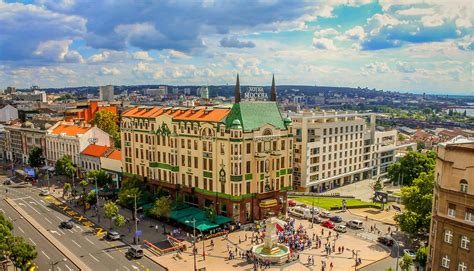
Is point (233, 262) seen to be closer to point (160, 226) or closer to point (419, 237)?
point (160, 226)

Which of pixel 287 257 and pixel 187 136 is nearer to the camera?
pixel 287 257

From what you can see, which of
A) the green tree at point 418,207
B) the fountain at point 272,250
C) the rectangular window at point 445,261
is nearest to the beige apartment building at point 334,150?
the green tree at point 418,207

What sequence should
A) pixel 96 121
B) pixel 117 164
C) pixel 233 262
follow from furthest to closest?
pixel 96 121 < pixel 117 164 < pixel 233 262

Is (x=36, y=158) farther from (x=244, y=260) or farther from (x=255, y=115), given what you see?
(x=244, y=260)

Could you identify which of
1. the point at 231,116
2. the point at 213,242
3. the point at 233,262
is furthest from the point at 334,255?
the point at 231,116

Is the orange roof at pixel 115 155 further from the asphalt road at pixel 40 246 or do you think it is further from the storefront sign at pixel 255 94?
the storefront sign at pixel 255 94
